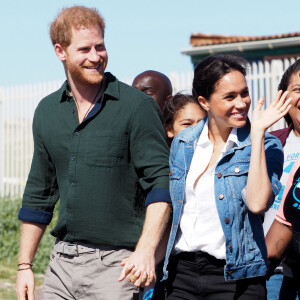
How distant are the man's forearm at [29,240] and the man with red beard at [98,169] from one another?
0.60ft

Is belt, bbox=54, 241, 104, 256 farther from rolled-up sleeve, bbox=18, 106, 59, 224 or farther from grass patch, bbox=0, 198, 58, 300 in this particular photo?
grass patch, bbox=0, 198, 58, 300

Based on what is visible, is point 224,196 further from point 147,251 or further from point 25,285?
point 25,285

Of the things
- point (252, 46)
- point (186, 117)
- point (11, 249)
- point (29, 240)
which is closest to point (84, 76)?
point (29, 240)

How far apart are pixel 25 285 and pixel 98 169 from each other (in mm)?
770

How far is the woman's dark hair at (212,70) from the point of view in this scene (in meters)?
3.76

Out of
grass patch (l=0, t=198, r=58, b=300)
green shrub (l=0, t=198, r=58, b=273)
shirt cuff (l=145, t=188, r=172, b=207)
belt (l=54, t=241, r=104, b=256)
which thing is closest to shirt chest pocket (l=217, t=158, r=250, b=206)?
shirt cuff (l=145, t=188, r=172, b=207)

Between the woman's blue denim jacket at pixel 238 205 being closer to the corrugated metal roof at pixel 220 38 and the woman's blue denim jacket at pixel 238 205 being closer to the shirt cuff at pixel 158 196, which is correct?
the shirt cuff at pixel 158 196

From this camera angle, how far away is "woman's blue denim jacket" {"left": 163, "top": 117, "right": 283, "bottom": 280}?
351 cm

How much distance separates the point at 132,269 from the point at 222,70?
110cm

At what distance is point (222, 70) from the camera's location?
3758 mm

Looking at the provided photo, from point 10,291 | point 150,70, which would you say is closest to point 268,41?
point 10,291

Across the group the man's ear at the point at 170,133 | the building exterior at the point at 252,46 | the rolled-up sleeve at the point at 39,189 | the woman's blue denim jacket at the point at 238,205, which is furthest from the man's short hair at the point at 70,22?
the building exterior at the point at 252,46

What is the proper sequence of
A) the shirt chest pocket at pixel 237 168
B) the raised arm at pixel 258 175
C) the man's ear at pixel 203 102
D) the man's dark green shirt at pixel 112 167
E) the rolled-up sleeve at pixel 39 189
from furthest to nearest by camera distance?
the rolled-up sleeve at pixel 39 189, the man's ear at pixel 203 102, the man's dark green shirt at pixel 112 167, the shirt chest pocket at pixel 237 168, the raised arm at pixel 258 175

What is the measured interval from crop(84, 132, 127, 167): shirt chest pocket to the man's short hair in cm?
52
